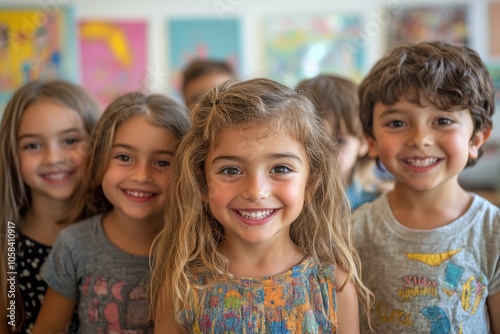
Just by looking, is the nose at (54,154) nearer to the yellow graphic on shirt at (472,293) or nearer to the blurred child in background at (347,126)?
the blurred child in background at (347,126)

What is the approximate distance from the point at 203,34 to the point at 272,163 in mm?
2978

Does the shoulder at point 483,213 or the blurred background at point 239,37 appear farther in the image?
the blurred background at point 239,37

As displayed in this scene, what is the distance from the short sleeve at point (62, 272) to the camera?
1.54 meters

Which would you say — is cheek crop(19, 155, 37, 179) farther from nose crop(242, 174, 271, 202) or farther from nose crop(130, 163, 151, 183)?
nose crop(242, 174, 271, 202)

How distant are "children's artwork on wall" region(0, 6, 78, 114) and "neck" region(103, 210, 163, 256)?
249 centimetres

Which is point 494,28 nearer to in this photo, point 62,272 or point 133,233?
point 133,233

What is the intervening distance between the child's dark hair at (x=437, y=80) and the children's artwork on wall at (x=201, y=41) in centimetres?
265

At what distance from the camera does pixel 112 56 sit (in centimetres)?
403

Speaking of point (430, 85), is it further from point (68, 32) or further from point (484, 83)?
point (68, 32)

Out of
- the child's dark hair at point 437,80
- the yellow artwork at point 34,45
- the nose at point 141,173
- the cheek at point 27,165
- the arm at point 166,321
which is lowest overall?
the arm at point 166,321

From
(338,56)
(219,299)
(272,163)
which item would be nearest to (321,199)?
(272,163)

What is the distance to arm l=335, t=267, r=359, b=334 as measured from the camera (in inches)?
52.5

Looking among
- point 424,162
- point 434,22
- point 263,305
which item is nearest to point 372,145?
point 424,162

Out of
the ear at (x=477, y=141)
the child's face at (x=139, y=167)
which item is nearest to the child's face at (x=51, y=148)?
the child's face at (x=139, y=167)
